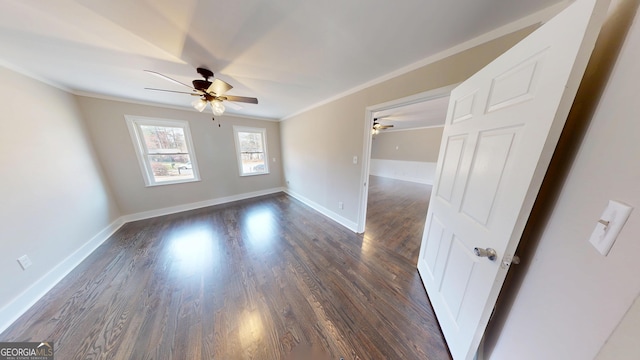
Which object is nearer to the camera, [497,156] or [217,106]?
[497,156]

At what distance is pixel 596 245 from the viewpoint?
512mm

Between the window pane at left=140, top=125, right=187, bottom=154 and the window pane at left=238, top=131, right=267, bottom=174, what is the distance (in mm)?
1090

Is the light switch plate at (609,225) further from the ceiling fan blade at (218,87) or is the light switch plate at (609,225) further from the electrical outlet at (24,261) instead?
the electrical outlet at (24,261)

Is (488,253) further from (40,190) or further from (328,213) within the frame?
(40,190)

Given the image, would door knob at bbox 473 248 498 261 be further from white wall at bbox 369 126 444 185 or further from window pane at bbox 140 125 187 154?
white wall at bbox 369 126 444 185

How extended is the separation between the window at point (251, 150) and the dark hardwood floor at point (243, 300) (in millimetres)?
1872

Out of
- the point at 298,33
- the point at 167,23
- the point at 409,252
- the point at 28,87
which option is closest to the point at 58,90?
the point at 28,87

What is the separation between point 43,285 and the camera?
63.5 inches

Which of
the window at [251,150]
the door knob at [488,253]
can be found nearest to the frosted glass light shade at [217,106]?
the window at [251,150]

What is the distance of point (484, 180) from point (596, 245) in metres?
0.49

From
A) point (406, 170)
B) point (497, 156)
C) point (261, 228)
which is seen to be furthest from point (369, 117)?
point (406, 170)

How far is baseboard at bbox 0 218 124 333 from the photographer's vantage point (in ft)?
4.39

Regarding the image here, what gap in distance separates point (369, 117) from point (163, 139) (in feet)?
12.5

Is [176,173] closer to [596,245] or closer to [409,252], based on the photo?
[409,252]
